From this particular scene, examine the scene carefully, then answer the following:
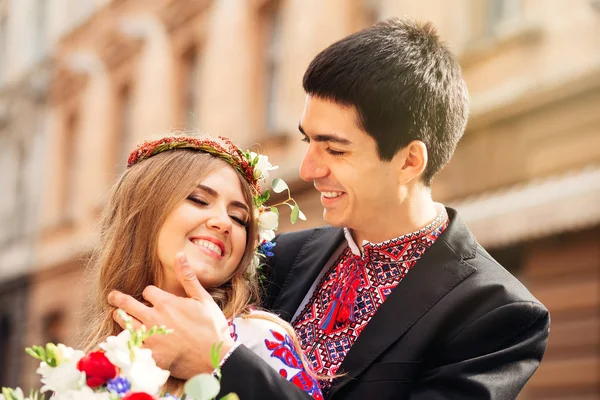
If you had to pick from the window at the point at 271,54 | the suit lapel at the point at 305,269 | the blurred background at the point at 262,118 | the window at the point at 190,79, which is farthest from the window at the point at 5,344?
the suit lapel at the point at 305,269

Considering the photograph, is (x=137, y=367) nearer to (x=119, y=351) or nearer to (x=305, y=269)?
(x=119, y=351)

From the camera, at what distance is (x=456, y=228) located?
10.7 ft

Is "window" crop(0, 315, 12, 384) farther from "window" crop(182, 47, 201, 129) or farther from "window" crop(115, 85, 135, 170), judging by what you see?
"window" crop(182, 47, 201, 129)

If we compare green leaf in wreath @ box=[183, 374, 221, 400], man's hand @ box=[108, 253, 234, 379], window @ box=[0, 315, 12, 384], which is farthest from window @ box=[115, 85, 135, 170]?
green leaf in wreath @ box=[183, 374, 221, 400]

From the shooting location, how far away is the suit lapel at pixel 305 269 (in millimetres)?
3344

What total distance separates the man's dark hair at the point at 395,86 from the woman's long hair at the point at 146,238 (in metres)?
0.41

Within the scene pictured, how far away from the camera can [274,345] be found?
2.97 metres

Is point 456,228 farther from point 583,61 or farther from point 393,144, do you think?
point 583,61

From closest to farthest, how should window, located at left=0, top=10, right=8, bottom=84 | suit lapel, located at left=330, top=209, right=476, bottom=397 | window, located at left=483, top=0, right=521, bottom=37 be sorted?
suit lapel, located at left=330, top=209, right=476, bottom=397
window, located at left=483, top=0, right=521, bottom=37
window, located at left=0, top=10, right=8, bottom=84

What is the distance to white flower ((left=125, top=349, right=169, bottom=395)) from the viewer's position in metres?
2.30

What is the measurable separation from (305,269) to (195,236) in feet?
1.59

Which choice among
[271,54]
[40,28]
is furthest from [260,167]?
[40,28]

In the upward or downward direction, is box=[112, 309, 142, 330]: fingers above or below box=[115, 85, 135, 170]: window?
above

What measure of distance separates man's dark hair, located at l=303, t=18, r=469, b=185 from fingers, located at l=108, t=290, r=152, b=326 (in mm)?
803
